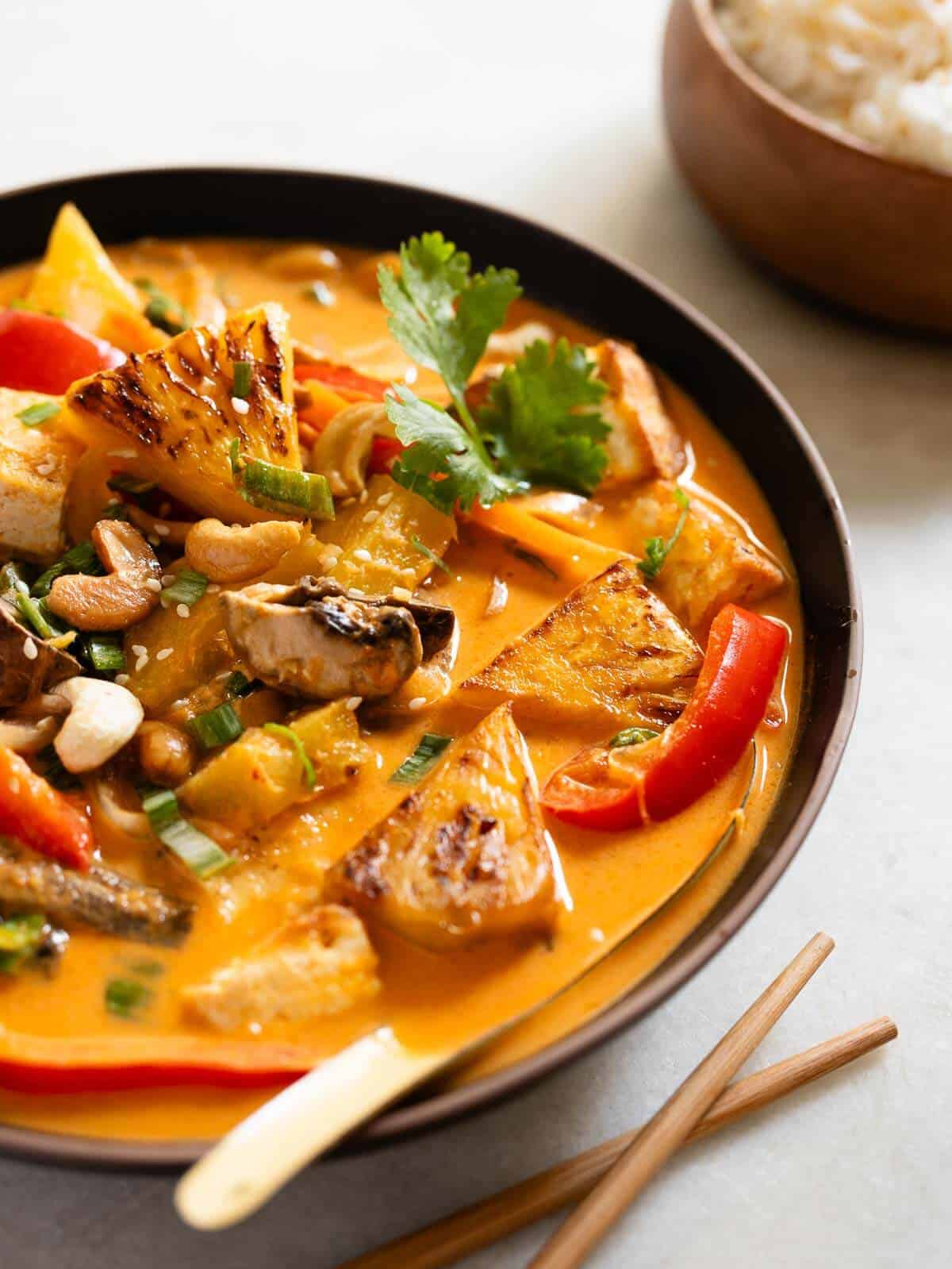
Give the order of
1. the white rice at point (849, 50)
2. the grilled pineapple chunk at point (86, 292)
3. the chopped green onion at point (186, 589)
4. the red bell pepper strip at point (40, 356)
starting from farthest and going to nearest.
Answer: the white rice at point (849, 50) < the grilled pineapple chunk at point (86, 292) < the red bell pepper strip at point (40, 356) < the chopped green onion at point (186, 589)

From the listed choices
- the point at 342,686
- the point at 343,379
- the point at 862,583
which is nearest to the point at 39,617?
the point at 342,686

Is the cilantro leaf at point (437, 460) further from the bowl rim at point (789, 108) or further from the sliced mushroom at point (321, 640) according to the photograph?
the bowl rim at point (789, 108)

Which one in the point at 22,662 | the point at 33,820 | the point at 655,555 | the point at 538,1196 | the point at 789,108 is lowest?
the point at 538,1196

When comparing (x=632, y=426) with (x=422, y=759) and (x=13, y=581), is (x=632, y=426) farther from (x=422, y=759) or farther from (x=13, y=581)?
(x=13, y=581)

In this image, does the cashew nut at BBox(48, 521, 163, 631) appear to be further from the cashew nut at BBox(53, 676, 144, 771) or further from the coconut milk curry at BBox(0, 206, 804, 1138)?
the cashew nut at BBox(53, 676, 144, 771)

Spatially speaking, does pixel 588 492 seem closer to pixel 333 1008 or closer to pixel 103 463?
pixel 103 463

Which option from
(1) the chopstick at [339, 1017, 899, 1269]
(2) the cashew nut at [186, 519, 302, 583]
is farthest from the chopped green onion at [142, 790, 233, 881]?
(1) the chopstick at [339, 1017, 899, 1269]

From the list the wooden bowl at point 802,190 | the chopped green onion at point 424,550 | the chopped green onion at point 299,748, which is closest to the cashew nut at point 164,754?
the chopped green onion at point 299,748
